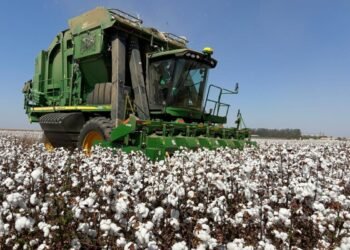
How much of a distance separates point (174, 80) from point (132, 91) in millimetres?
1483

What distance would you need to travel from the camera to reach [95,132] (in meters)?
11.3

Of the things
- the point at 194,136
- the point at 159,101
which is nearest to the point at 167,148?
the point at 194,136

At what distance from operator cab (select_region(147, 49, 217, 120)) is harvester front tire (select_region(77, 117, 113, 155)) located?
1615 millimetres

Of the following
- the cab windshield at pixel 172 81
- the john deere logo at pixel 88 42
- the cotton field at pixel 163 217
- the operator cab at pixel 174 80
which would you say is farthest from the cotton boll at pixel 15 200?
the john deere logo at pixel 88 42

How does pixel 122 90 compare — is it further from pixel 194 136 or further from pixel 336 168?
pixel 336 168

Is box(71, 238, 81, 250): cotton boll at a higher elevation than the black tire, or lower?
lower

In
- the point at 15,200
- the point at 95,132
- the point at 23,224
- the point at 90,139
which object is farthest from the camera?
the point at 90,139

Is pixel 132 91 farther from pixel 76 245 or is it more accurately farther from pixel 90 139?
pixel 76 245

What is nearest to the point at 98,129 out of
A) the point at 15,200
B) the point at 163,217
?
the point at 163,217

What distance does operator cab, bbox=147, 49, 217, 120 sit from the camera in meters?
11.6

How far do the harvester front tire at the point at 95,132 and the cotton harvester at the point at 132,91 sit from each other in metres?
0.03

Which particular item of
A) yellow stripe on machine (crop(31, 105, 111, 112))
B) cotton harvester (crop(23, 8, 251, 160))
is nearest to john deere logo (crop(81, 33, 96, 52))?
cotton harvester (crop(23, 8, 251, 160))

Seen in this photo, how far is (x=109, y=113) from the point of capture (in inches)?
483

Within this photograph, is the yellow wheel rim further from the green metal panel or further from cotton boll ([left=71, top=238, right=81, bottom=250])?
cotton boll ([left=71, top=238, right=81, bottom=250])
